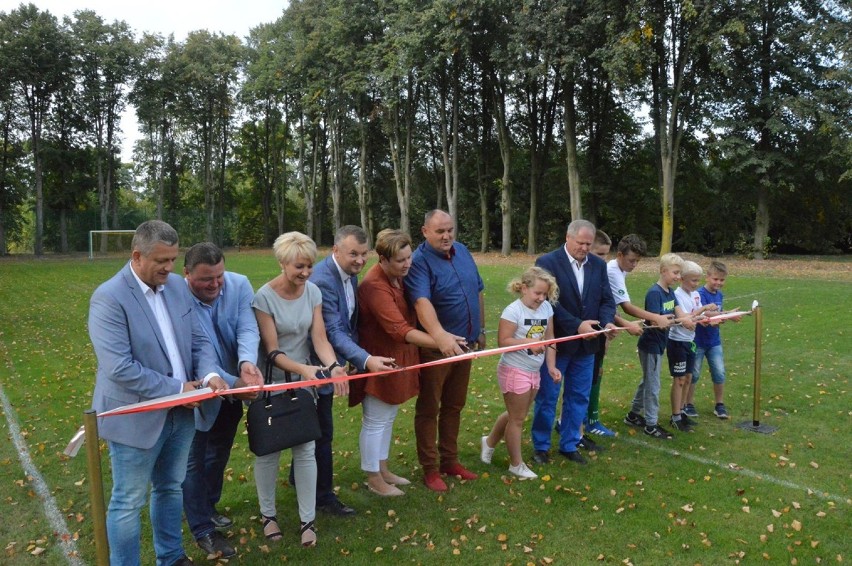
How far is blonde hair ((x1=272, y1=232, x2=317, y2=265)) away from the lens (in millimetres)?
3910

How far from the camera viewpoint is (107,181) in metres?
40.9

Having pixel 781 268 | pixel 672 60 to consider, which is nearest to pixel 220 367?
pixel 781 268

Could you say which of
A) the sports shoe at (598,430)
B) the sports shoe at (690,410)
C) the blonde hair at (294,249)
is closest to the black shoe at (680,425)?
the sports shoe at (690,410)

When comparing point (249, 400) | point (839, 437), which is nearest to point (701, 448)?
point (839, 437)

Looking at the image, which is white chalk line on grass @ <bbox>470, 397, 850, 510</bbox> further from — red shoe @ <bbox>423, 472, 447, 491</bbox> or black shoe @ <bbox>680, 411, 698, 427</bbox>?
red shoe @ <bbox>423, 472, 447, 491</bbox>

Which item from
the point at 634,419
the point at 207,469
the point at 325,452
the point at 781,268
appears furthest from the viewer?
the point at 781,268

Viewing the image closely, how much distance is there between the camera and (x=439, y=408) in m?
5.18

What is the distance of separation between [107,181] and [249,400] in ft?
140

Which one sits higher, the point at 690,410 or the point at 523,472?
the point at 690,410

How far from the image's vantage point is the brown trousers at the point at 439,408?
489 cm

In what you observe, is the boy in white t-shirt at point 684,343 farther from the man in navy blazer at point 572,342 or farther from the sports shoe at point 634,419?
the man in navy blazer at point 572,342

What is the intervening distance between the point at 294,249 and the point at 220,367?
2.77 ft

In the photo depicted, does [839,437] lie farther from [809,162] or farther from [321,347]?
[809,162]

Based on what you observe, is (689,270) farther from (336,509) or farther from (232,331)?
(232,331)
